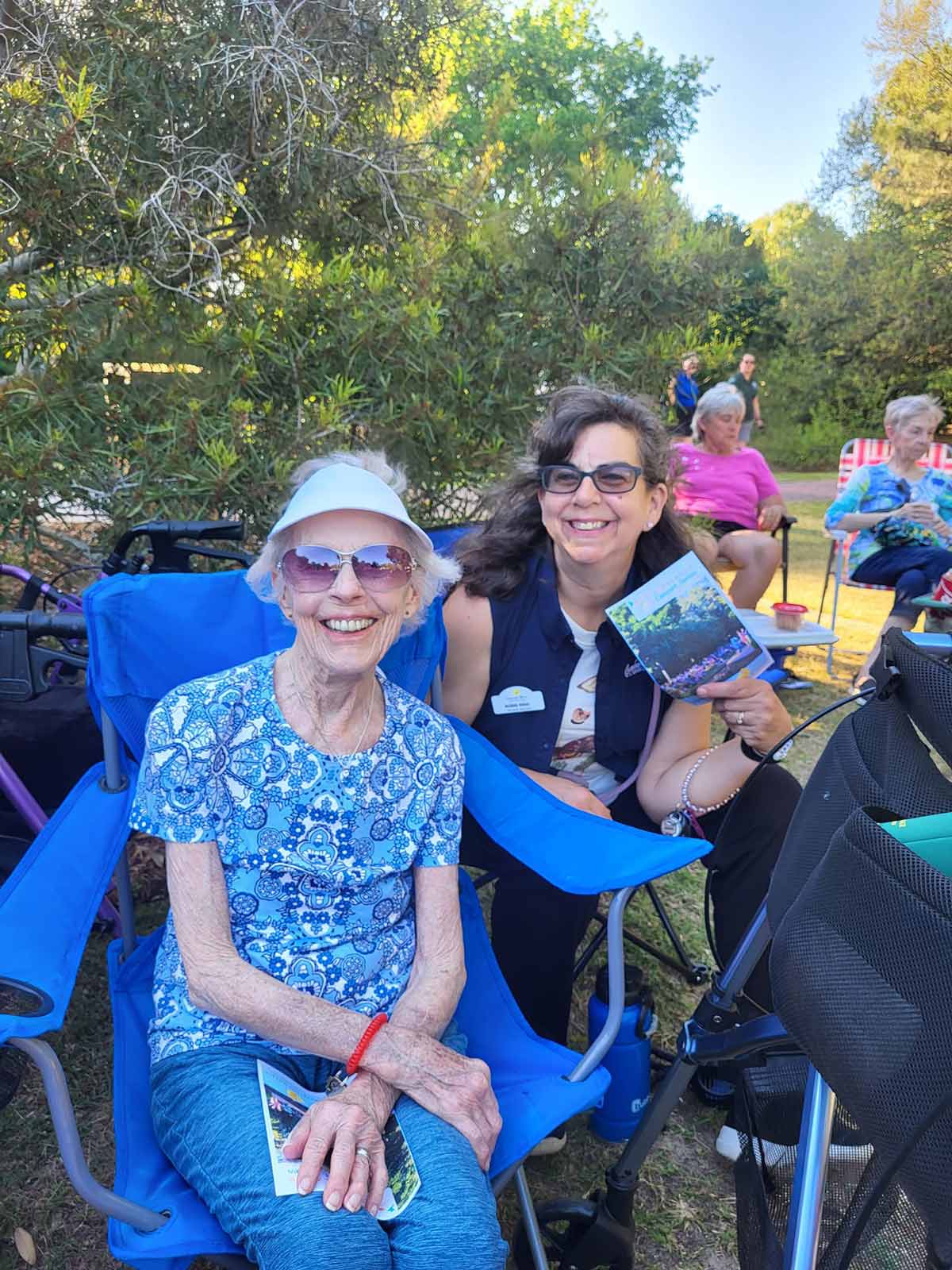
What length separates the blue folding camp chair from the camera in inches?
48.1

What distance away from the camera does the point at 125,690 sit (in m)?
1.77

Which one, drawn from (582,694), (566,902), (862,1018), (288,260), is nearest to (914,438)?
(288,260)

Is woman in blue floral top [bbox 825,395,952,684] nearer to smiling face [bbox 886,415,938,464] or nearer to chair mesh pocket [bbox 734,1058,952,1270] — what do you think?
smiling face [bbox 886,415,938,464]

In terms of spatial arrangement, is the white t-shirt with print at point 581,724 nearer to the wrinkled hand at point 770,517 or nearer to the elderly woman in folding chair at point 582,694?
the elderly woman in folding chair at point 582,694

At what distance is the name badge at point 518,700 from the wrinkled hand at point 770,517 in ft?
12.7

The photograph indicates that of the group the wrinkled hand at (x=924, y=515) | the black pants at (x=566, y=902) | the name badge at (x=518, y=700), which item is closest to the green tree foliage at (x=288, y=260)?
the name badge at (x=518, y=700)

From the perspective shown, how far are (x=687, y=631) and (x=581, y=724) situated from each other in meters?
0.42

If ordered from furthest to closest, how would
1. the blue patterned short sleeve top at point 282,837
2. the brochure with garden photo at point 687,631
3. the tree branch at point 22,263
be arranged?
the tree branch at point 22,263
the brochure with garden photo at point 687,631
the blue patterned short sleeve top at point 282,837

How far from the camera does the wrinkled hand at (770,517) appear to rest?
5496 mm

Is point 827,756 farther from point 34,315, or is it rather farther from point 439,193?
point 439,193

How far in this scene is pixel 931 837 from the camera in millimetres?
915

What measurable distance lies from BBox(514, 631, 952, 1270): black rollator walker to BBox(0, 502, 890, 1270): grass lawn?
66cm

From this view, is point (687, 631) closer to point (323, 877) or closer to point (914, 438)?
point (323, 877)

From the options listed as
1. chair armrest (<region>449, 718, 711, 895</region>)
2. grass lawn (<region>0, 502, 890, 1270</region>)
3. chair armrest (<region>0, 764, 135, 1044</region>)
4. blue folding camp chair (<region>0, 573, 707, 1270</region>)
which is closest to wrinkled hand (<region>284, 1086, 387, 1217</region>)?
blue folding camp chair (<region>0, 573, 707, 1270</region>)
